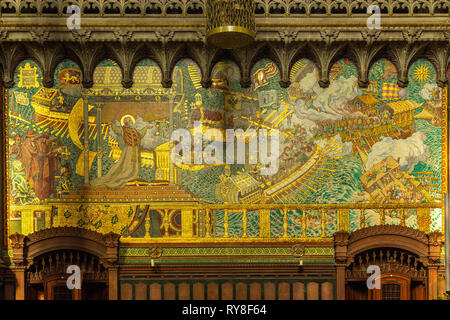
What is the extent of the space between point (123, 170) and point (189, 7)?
9.58 feet

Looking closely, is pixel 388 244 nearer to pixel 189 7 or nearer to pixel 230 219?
pixel 230 219

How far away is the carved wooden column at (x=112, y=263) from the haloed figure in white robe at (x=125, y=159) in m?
0.91

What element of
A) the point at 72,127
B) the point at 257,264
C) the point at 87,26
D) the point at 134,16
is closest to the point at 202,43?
the point at 134,16

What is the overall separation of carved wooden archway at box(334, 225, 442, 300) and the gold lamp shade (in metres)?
3.68

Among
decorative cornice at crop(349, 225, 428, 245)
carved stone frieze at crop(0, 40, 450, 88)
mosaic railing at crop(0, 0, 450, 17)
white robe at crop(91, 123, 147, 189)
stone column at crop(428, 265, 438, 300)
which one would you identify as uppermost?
mosaic railing at crop(0, 0, 450, 17)

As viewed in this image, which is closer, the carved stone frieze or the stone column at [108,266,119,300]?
the stone column at [108,266,119,300]

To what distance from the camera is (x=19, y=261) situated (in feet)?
34.0

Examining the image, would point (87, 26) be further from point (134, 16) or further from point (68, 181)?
point (68, 181)

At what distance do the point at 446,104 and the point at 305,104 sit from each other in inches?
93.7

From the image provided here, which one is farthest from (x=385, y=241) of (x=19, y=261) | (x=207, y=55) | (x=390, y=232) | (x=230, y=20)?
(x=19, y=261)

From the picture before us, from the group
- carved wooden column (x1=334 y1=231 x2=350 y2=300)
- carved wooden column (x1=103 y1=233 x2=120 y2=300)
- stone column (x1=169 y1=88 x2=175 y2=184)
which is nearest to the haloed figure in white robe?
stone column (x1=169 y1=88 x2=175 y2=184)

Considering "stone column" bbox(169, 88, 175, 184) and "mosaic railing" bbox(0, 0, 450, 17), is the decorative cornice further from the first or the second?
"mosaic railing" bbox(0, 0, 450, 17)

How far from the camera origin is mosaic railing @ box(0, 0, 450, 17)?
1043cm

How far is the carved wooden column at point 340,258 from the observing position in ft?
34.1
